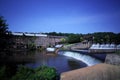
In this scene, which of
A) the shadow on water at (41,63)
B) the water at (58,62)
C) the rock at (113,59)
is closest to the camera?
the rock at (113,59)

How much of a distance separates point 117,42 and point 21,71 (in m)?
18.3

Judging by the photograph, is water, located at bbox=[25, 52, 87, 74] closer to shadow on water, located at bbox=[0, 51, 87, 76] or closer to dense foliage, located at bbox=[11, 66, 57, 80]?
shadow on water, located at bbox=[0, 51, 87, 76]

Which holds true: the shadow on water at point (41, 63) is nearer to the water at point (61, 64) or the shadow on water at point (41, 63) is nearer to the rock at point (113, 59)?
the water at point (61, 64)

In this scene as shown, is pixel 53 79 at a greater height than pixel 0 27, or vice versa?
pixel 0 27

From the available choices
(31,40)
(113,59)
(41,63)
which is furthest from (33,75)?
(31,40)

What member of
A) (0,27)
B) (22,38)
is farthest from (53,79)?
(22,38)

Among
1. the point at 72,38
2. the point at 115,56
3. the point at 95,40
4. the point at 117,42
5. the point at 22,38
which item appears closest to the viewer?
the point at 115,56

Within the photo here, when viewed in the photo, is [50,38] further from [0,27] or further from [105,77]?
[105,77]

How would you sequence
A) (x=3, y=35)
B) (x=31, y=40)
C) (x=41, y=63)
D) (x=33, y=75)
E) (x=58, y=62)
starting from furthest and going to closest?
(x=31, y=40) < (x=58, y=62) < (x=41, y=63) < (x=3, y=35) < (x=33, y=75)

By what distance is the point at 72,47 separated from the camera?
24.6m

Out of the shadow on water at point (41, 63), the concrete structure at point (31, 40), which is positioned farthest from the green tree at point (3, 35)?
the concrete structure at point (31, 40)

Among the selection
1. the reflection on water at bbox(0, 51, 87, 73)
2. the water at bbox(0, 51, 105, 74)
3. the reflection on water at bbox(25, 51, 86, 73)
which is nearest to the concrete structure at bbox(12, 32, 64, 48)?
the reflection on water at bbox(0, 51, 87, 73)

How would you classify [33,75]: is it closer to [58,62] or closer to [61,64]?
[61,64]

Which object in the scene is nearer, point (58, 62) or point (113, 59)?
point (113, 59)
